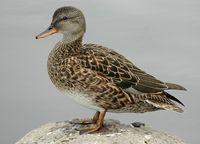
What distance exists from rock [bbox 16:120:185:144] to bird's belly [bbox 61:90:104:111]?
1.72ft

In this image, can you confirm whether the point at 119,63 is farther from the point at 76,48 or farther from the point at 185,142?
the point at 185,142

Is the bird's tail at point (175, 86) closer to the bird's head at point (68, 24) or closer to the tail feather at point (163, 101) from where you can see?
the tail feather at point (163, 101)

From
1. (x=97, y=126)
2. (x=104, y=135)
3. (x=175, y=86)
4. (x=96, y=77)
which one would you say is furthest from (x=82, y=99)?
(x=175, y=86)

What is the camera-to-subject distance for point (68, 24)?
9.07 metres

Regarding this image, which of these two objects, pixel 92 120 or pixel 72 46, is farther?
pixel 92 120

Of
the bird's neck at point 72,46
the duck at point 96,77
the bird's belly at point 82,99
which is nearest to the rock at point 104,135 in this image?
the duck at point 96,77

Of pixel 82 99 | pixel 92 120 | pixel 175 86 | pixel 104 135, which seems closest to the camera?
pixel 82 99

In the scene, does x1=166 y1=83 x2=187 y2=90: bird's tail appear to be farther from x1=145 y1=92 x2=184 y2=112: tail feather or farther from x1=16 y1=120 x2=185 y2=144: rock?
x1=16 y1=120 x2=185 y2=144: rock

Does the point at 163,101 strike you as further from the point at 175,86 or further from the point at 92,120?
the point at 92,120

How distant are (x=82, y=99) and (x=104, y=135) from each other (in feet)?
2.50

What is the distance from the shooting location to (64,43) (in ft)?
30.1

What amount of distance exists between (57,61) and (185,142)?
2831mm

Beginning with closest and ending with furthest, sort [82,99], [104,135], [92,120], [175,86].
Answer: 1. [82,99]
2. [104,135]
3. [175,86]
4. [92,120]

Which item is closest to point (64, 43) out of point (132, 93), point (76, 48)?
point (76, 48)
